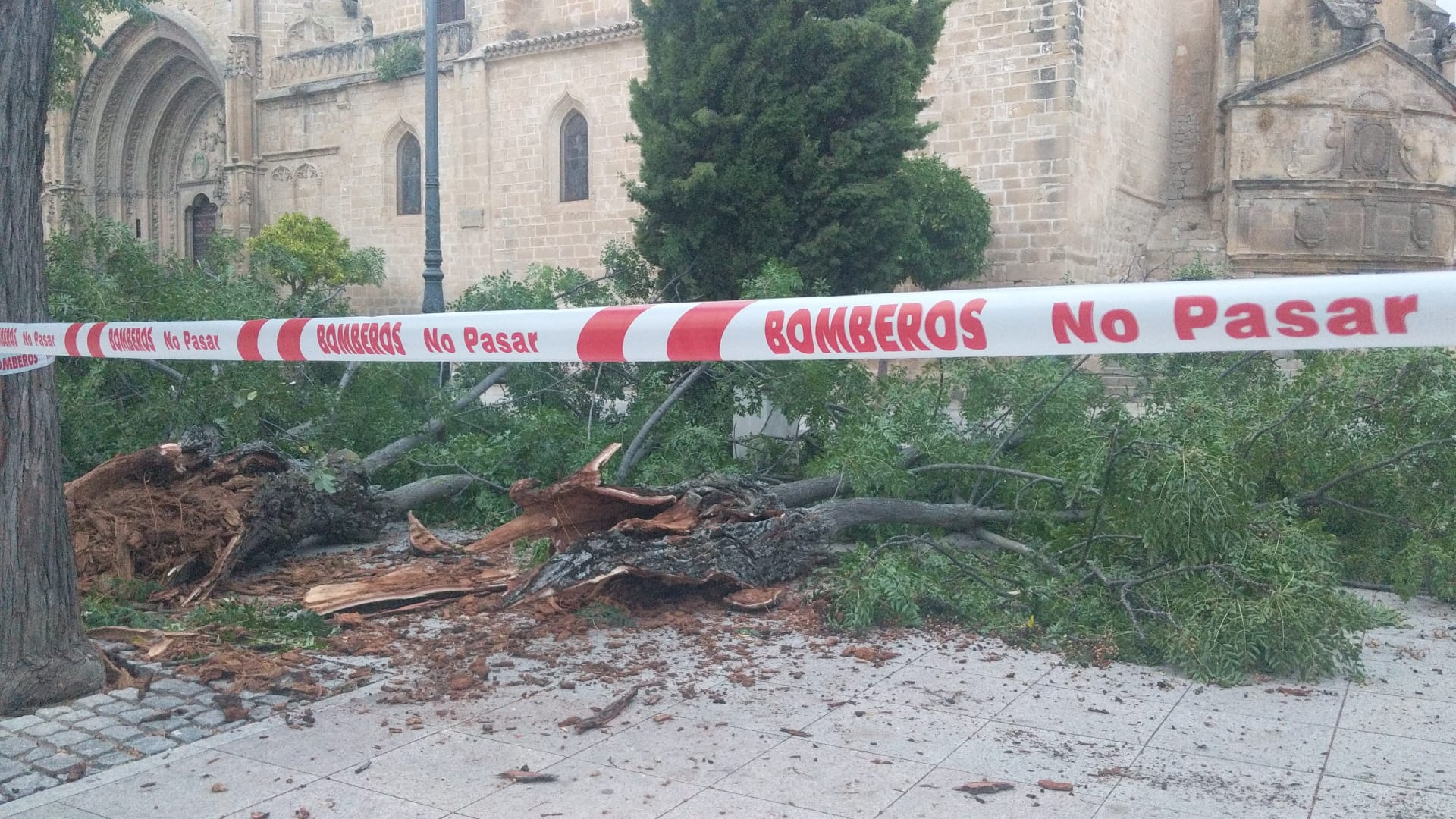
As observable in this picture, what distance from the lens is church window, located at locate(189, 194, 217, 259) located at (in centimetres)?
3488

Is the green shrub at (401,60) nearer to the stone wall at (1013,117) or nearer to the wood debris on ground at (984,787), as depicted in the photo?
the stone wall at (1013,117)

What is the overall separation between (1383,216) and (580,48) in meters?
14.5

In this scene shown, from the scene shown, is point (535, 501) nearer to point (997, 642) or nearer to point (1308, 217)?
point (997, 642)

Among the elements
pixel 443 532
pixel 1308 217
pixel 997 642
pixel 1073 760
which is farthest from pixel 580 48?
pixel 1073 760

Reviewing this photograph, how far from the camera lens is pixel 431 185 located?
17000mm

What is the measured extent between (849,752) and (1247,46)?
65.0 ft

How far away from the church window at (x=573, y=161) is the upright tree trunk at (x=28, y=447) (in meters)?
19.7

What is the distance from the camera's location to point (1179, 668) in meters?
5.31

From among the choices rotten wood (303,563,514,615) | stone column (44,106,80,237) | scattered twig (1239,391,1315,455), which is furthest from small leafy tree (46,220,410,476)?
stone column (44,106,80,237)

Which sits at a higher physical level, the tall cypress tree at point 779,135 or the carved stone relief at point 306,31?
the carved stone relief at point 306,31

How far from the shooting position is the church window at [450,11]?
26.4 metres

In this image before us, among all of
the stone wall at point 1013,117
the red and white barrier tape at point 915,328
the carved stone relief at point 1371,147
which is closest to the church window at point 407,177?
the stone wall at point 1013,117

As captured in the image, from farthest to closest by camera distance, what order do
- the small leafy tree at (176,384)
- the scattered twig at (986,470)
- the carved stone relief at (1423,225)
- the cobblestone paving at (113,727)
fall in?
the carved stone relief at (1423,225)
the small leafy tree at (176,384)
the scattered twig at (986,470)
the cobblestone paving at (113,727)

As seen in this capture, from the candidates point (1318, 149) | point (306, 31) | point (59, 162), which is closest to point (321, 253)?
point (306, 31)
